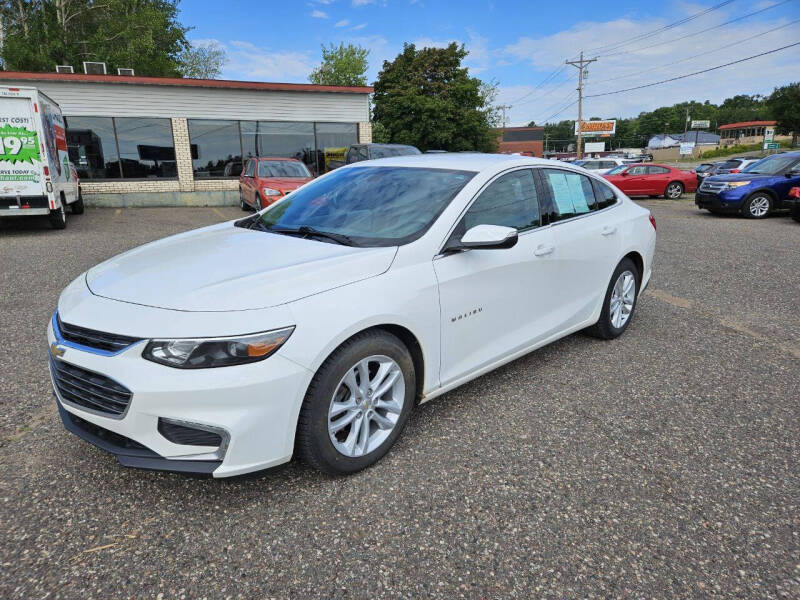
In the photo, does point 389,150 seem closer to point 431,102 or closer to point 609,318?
point 609,318

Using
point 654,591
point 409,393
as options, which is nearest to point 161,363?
point 409,393

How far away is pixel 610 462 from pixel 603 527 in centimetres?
54

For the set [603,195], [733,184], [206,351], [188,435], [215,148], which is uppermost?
[215,148]

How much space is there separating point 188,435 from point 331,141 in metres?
19.0

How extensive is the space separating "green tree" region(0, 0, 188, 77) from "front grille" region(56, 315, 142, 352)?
110 ft

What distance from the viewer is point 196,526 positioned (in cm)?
225

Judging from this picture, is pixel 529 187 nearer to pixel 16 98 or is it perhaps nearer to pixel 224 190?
pixel 16 98

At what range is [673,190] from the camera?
65.3 ft

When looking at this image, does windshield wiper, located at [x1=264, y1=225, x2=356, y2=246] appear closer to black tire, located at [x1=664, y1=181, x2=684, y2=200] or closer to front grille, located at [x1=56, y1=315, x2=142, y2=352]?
front grille, located at [x1=56, y1=315, x2=142, y2=352]

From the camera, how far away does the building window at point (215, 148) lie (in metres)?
18.4

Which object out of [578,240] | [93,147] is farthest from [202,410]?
[93,147]

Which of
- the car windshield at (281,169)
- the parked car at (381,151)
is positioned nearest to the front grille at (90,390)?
the car windshield at (281,169)

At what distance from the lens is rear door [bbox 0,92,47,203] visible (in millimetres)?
9789

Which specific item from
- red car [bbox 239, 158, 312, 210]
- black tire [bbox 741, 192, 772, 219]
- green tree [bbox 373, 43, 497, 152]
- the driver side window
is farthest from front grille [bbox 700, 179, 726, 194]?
green tree [bbox 373, 43, 497, 152]
